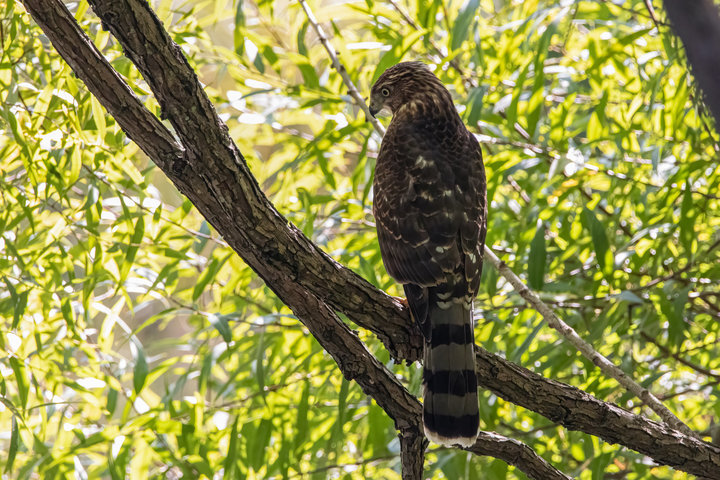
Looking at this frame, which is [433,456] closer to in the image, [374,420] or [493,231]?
[374,420]

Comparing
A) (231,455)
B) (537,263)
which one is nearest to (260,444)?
(231,455)

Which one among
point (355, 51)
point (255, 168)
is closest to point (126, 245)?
point (255, 168)

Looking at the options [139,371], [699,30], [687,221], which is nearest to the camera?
[699,30]

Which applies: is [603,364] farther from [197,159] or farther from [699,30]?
[699,30]

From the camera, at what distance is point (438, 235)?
8.54 ft

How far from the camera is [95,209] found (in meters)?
2.99

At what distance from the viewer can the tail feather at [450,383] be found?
7.57ft

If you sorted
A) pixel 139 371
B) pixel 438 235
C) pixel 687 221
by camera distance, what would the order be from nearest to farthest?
1. pixel 438 235
2. pixel 687 221
3. pixel 139 371

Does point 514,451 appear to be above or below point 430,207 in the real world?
below

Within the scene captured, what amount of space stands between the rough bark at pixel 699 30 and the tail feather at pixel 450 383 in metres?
1.71

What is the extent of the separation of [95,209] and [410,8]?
2.18 m

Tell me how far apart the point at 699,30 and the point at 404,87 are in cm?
262

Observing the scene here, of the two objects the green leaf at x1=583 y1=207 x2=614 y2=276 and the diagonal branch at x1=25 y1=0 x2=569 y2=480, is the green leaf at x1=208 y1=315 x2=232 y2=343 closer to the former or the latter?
the diagonal branch at x1=25 y1=0 x2=569 y2=480

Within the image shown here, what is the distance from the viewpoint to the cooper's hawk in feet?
7.73
